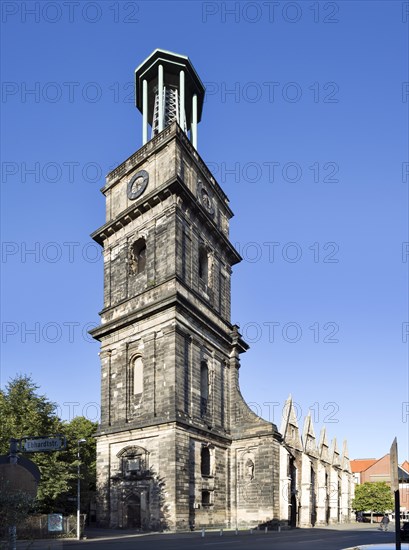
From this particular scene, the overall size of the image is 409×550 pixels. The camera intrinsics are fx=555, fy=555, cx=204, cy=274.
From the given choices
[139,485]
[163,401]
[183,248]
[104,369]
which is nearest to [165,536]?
[139,485]

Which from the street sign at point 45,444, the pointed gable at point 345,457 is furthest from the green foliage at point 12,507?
the pointed gable at point 345,457

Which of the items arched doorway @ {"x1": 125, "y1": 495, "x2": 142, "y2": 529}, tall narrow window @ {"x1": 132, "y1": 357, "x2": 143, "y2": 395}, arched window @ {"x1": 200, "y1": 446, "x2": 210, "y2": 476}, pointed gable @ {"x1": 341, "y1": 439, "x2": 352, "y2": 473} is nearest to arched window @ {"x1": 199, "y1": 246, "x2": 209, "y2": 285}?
tall narrow window @ {"x1": 132, "y1": 357, "x2": 143, "y2": 395}

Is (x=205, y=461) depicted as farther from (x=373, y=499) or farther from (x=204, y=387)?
(x=373, y=499)

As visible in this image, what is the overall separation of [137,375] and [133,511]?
9060 millimetres

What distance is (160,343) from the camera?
38312mm

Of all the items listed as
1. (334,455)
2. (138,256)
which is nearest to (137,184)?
(138,256)

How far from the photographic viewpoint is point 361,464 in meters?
118

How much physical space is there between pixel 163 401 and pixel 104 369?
7580 mm

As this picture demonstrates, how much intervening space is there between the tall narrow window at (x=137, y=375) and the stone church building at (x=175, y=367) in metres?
0.07

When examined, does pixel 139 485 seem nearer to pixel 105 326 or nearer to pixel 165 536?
pixel 165 536

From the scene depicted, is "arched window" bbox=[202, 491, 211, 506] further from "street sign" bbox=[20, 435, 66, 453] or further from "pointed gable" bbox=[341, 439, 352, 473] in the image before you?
"pointed gable" bbox=[341, 439, 352, 473]

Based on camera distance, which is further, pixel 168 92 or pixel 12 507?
pixel 168 92

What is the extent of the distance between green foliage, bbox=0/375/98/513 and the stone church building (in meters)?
3.05

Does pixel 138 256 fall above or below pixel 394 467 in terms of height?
above
